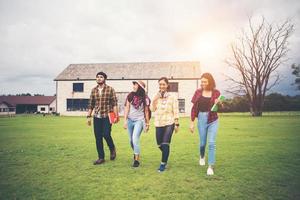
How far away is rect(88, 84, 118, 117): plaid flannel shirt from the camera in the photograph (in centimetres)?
727

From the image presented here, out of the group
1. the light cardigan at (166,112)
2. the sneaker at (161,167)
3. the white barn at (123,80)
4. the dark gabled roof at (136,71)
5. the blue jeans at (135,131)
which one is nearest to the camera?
the sneaker at (161,167)

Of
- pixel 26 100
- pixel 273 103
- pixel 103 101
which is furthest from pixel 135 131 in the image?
pixel 26 100

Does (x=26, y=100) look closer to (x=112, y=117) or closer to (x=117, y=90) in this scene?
(x=117, y=90)

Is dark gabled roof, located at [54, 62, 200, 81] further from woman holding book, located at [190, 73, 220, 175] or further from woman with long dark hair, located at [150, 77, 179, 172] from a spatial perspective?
woman with long dark hair, located at [150, 77, 179, 172]

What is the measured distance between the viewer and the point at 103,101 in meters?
7.32

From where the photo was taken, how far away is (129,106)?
23.3 ft

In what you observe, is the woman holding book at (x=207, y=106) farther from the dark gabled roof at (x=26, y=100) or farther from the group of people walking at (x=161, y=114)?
the dark gabled roof at (x=26, y=100)

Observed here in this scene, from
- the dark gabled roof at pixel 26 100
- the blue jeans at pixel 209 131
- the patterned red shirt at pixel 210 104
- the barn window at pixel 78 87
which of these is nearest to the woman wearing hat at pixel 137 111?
the patterned red shirt at pixel 210 104

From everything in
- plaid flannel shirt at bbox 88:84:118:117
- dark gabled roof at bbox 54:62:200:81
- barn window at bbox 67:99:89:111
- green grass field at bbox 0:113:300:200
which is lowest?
green grass field at bbox 0:113:300:200

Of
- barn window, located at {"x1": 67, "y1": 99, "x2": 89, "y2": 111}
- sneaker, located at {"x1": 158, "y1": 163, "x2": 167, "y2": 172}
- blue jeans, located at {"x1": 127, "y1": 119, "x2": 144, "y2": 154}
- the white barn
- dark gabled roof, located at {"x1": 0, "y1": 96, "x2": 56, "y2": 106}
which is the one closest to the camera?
sneaker, located at {"x1": 158, "y1": 163, "x2": 167, "y2": 172}

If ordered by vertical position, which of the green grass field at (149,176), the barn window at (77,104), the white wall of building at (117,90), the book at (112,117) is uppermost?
the white wall of building at (117,90)

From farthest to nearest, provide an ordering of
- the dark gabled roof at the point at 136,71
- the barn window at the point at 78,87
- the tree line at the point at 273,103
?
the tree line at the point at 273,103, the barn window at the point at 78,87, the dark gabled roof at the point at 136,71

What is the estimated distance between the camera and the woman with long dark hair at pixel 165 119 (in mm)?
6355

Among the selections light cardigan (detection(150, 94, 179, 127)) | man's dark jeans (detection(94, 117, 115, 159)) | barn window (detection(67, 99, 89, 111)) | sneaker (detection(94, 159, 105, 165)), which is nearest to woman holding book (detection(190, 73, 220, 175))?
light cardigan (detection(150, 94, 179, 127))
